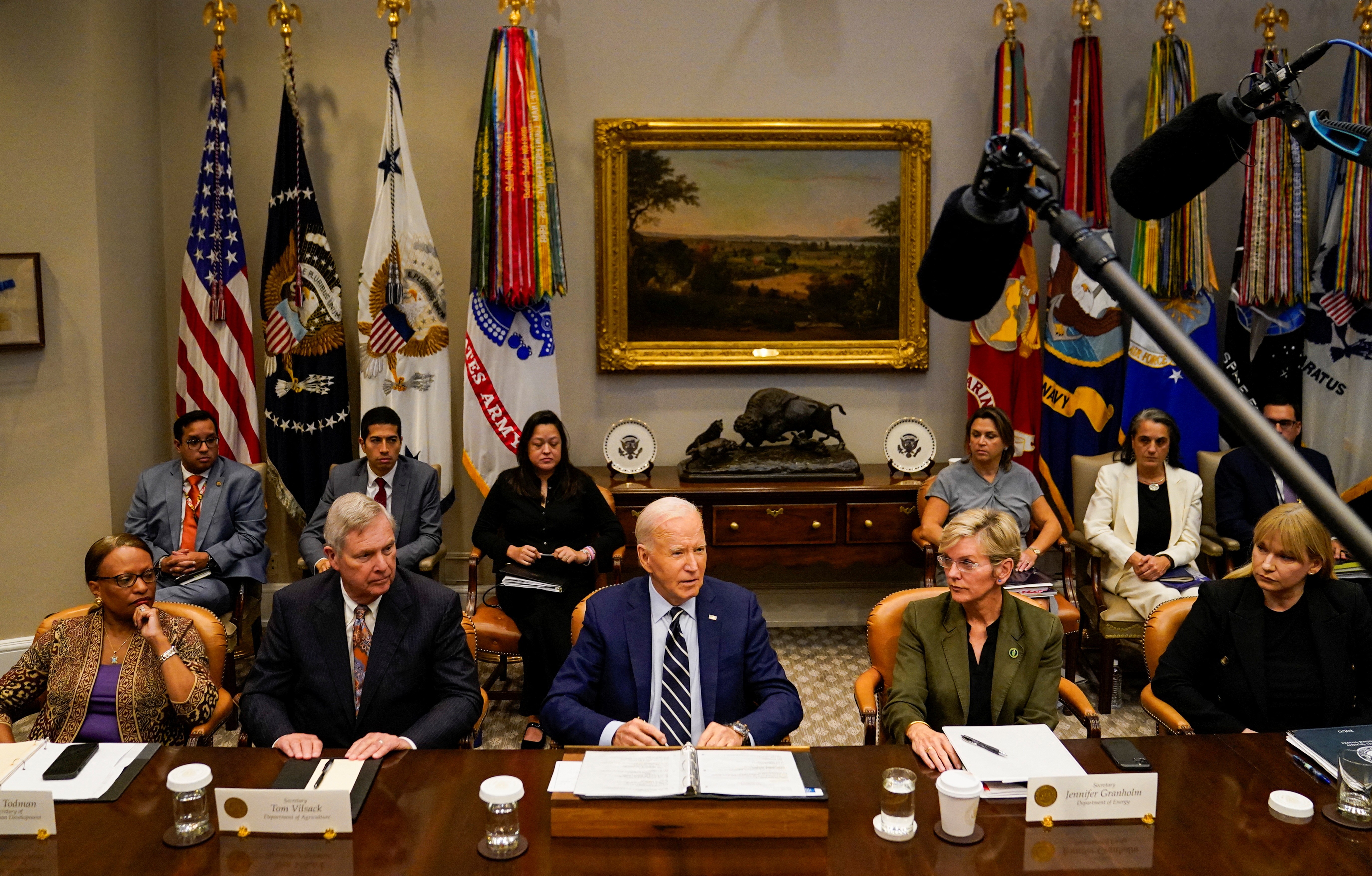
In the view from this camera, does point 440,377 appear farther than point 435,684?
Yes

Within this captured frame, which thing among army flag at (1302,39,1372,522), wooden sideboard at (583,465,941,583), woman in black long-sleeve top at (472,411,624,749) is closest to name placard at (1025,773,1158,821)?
woman in black long-sleeve top at (472,411,624,749)

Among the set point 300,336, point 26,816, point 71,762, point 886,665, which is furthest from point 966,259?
point 300,336

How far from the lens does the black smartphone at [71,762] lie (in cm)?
236

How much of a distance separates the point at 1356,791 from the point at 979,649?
3.34 ft

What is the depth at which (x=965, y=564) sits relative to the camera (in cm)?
296

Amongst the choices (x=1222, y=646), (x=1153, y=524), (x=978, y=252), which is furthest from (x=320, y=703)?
(x=1153, y=524)

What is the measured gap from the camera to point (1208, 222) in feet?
20.3

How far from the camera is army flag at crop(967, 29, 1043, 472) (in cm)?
593

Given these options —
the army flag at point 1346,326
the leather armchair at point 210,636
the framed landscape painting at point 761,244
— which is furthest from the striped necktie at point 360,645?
the army flag at point 1346,326

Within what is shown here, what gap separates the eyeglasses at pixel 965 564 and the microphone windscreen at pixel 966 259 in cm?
176

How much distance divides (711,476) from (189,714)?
3.12 metres

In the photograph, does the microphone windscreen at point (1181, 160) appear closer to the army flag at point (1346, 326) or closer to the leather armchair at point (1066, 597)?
the leather armchair at point (1066, 597)

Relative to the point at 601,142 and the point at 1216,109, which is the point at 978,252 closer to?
the point at 1216,109

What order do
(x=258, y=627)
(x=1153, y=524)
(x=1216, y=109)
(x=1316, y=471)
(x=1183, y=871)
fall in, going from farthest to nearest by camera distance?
(x=258, y=627), (x=1153, y=524), (x=1183, y=871), (x=1216, y=109), (x=1316, y=471)
